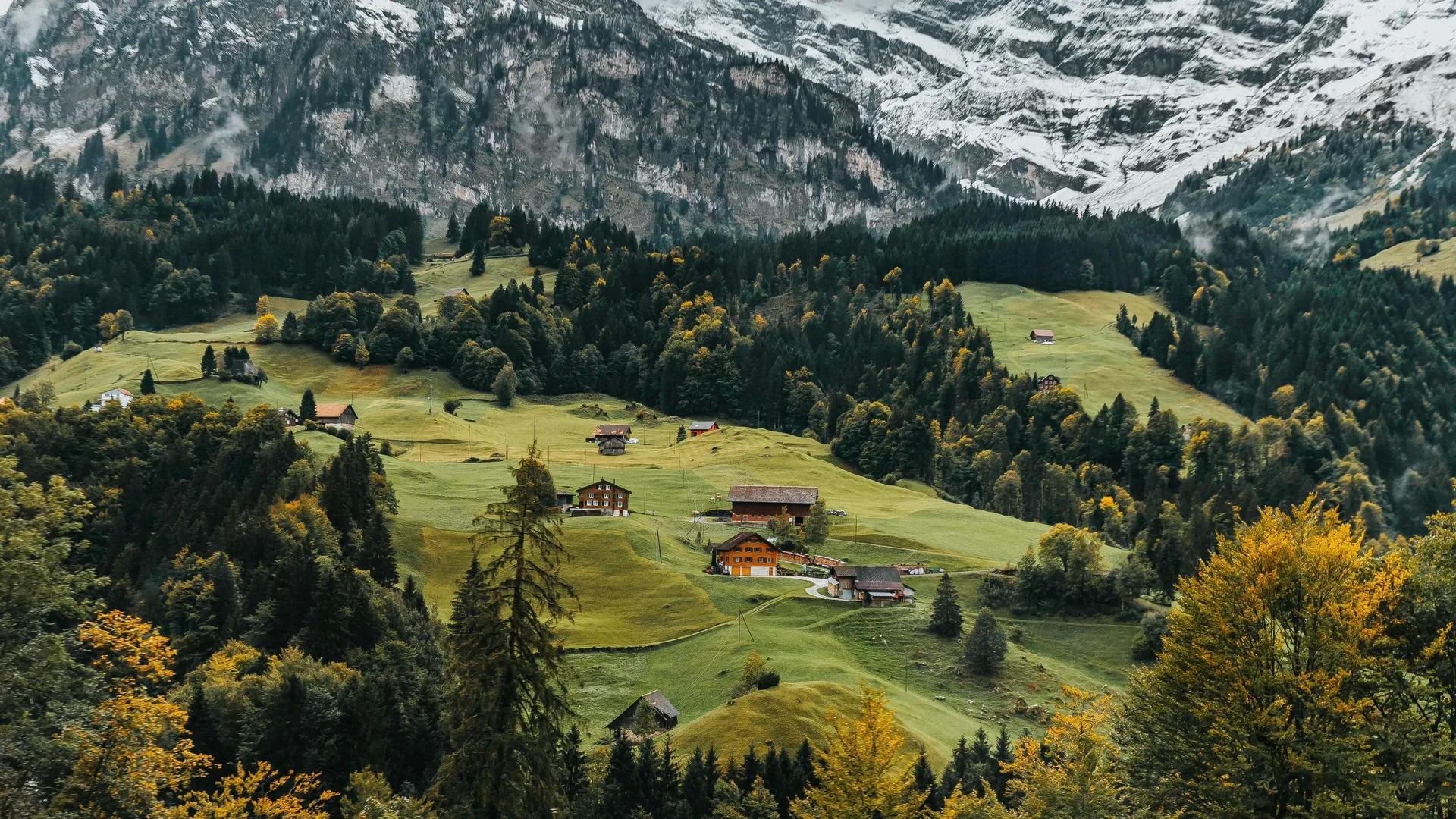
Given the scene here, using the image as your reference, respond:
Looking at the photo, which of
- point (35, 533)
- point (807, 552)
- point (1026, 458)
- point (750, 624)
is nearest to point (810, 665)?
point (750, 624)

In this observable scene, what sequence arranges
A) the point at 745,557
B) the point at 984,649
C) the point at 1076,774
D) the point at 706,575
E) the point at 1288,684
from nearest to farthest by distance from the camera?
the point at 1288,684 → the point at 1076,774 → the point at 984,649 → the point at 706,575 → the point at 745,557

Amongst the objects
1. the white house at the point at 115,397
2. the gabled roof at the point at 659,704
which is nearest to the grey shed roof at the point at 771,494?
the gabled roof at the point at 659,704

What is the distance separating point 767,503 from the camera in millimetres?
128500

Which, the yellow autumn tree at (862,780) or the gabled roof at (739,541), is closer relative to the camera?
the yellow autumn tree at (862,780)

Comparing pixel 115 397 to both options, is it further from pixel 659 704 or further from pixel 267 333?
pixel 659 704

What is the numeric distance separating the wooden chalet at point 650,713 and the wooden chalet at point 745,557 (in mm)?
32078

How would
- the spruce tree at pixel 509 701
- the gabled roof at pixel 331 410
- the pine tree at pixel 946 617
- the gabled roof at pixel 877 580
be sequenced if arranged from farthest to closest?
1. the gabled roof at pixel 331 410
2. the gabled roof at pixel 877 580
3. the pine tree at pixel 946 617
4. the spruce tree at pixel 509 701

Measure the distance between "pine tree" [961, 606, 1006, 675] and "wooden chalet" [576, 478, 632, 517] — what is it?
4418 centimetres

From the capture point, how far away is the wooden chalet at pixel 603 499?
406 ft

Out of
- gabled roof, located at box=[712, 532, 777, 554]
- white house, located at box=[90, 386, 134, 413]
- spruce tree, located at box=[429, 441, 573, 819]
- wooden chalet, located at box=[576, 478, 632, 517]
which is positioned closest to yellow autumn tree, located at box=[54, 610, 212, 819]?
spruce tree, located at box=[429, 441, 573, 819]

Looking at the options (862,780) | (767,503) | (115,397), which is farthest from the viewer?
(115,397)

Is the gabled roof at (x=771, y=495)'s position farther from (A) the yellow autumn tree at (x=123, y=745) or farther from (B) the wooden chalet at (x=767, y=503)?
(A) the yellow autumn tree at (x=123, y=745)

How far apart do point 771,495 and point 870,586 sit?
29.4 m

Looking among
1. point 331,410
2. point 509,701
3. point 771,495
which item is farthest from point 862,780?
point 331,410
